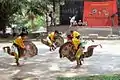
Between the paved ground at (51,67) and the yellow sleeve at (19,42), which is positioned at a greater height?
the yellow sleeve at (19,42)

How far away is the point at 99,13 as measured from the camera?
32.6m

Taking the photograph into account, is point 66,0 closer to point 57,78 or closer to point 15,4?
point 15,4

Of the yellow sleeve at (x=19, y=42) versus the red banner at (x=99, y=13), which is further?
the red banner at (x=99, y=13)

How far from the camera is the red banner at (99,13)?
32438 mm

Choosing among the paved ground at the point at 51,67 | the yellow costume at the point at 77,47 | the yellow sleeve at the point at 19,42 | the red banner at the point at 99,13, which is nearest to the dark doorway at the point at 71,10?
the red banner at the point at 99,13

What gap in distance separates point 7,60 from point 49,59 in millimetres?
1739

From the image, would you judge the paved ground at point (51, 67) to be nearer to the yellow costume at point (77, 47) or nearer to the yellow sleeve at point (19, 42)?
the yellow costume at point (77, 47)

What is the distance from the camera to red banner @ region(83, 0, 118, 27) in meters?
32.4

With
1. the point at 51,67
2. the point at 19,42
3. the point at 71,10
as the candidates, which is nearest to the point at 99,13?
the point at 71,10

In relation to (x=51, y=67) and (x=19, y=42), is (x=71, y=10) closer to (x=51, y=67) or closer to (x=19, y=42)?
(x=19, y=42)

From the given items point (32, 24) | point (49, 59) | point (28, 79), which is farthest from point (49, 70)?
point (32, 24)

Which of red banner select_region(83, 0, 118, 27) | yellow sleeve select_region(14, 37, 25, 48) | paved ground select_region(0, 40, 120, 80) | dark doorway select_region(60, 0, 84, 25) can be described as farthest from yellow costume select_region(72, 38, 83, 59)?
dark doorway select_region(60, 0, 84, 25)

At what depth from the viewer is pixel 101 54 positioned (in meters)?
18.7

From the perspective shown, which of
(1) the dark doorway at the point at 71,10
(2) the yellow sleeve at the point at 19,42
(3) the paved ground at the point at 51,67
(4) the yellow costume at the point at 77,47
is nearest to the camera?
(3) the paved ground at the point at 51,67
